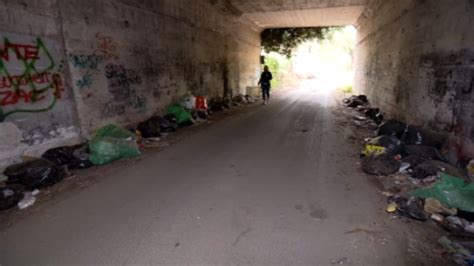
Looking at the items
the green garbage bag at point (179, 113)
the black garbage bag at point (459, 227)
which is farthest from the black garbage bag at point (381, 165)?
the green garbage bag at point (179, 113)

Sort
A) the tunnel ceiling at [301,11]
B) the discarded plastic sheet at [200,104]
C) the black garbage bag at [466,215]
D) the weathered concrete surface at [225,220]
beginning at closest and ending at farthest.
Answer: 1. the weathered concrete surface at [225,220]
2. the black garbage bag at [466,215]
3. the discarded plastic sheet at [200,104]
4. the tunnel ceiling at [301,11]

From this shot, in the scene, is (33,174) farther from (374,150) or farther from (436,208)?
(374,150)

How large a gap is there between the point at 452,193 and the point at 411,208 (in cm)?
46

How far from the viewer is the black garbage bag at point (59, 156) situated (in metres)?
4.43

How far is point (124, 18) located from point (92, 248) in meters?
5.41

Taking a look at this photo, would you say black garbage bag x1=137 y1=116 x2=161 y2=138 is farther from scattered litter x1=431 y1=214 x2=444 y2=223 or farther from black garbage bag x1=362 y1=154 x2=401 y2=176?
scattered litter x1=431 y1=214 x2=444 y2=223

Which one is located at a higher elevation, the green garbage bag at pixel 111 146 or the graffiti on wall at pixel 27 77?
the graffiti on wall at pixel 27 77

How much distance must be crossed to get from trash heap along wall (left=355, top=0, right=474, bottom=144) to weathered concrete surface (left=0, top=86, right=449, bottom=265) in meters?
1.66

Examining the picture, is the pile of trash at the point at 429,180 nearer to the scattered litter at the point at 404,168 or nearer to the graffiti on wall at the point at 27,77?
the scattered litter at the point at 404,168

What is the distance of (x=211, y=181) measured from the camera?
13.1ft

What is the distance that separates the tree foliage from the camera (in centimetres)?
1805

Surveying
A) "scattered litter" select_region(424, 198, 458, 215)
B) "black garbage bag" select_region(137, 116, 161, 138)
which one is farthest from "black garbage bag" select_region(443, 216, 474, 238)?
"black garbage bag" select_region(137, 116, 161, 138)

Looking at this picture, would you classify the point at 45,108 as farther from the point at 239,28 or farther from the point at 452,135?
the point at 239,28

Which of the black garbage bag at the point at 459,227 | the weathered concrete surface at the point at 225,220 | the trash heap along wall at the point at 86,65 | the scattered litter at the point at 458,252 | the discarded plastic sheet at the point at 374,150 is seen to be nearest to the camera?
the scattered litter at the point at 458,252
